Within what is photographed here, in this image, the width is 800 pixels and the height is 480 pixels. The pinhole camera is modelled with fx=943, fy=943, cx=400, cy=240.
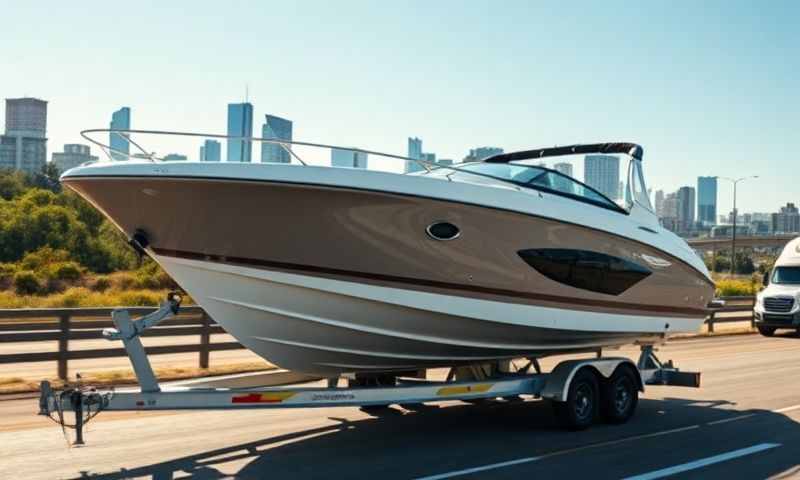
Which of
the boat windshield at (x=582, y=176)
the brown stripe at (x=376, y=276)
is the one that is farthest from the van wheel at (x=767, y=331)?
the brown stripe at (x=376, y=276)

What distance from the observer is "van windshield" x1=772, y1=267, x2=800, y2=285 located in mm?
26375

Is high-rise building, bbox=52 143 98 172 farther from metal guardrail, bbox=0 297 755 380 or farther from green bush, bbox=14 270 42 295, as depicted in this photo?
green bush, bbox=14 270 42 295

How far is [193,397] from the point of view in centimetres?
794

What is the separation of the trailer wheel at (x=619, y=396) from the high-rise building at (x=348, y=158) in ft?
13.0

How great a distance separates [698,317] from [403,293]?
524 cm

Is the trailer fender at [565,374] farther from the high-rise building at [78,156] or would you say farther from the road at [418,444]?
the high-rise building at [78,156]

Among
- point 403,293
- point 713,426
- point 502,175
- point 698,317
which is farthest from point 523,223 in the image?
point 698,317

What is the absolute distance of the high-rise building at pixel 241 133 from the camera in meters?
8.18

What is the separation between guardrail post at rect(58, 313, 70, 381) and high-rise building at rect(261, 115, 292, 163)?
608cm

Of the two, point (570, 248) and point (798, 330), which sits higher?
point (570, 248)

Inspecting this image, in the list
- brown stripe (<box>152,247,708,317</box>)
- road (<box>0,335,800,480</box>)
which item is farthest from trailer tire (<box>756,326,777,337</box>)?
brown stripe (<box>152,247,708,317</box>)

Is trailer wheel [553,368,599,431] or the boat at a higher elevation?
the boat

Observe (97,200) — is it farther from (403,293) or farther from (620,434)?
(620,434)

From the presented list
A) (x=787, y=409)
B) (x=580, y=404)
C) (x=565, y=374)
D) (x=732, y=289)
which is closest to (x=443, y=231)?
(x=565, y=374)
